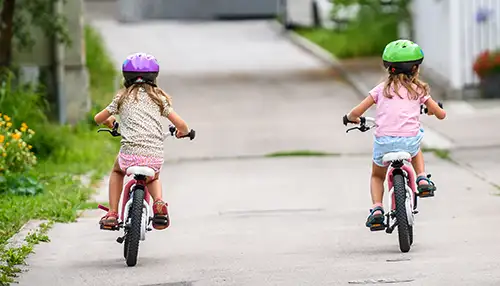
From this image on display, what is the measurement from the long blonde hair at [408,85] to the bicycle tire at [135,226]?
197cm

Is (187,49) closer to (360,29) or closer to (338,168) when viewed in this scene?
(360,29)

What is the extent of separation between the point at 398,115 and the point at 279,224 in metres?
2.30

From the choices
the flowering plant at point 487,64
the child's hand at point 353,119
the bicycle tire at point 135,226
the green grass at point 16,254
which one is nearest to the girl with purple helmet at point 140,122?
the bicycle tire at point 135,226

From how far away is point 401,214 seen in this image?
9.56 m

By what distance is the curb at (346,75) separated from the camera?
705 inches

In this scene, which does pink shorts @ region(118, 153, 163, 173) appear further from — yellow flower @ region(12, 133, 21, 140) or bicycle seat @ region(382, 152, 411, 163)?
yellow flower @ region(12, 133, 21, 140)

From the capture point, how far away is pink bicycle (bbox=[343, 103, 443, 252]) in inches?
377

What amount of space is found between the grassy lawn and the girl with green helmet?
2.73 m

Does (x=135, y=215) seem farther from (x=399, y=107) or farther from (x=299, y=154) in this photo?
(x=299, y=154)

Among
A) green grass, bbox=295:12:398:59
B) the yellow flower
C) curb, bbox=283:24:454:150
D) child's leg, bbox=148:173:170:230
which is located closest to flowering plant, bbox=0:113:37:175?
the yellow flower

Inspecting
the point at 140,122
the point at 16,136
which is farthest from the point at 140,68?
the point at 16,136

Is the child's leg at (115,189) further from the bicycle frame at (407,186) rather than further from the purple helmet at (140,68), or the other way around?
the bicycle frame at (407,186)

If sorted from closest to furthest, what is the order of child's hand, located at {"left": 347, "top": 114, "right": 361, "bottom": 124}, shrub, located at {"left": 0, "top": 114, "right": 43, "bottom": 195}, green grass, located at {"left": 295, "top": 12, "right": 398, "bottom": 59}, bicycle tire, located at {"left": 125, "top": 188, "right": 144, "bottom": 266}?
bicycle tire, located at {"left": 125, "top": 188, "right": 144, "bottom": 266}
child's hand, located at {"left": 347, "top": 114, "right": 361, "bottom": 124}
shrub, located at {"left": 0, "top": 114, "right": 43, "bottom": 195}
green grass, located at {"left": 295, "top": 12, "right": 398, "bottom": 59}

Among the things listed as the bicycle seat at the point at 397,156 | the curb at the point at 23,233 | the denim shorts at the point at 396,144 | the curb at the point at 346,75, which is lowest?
the curb at the point at 346,75
